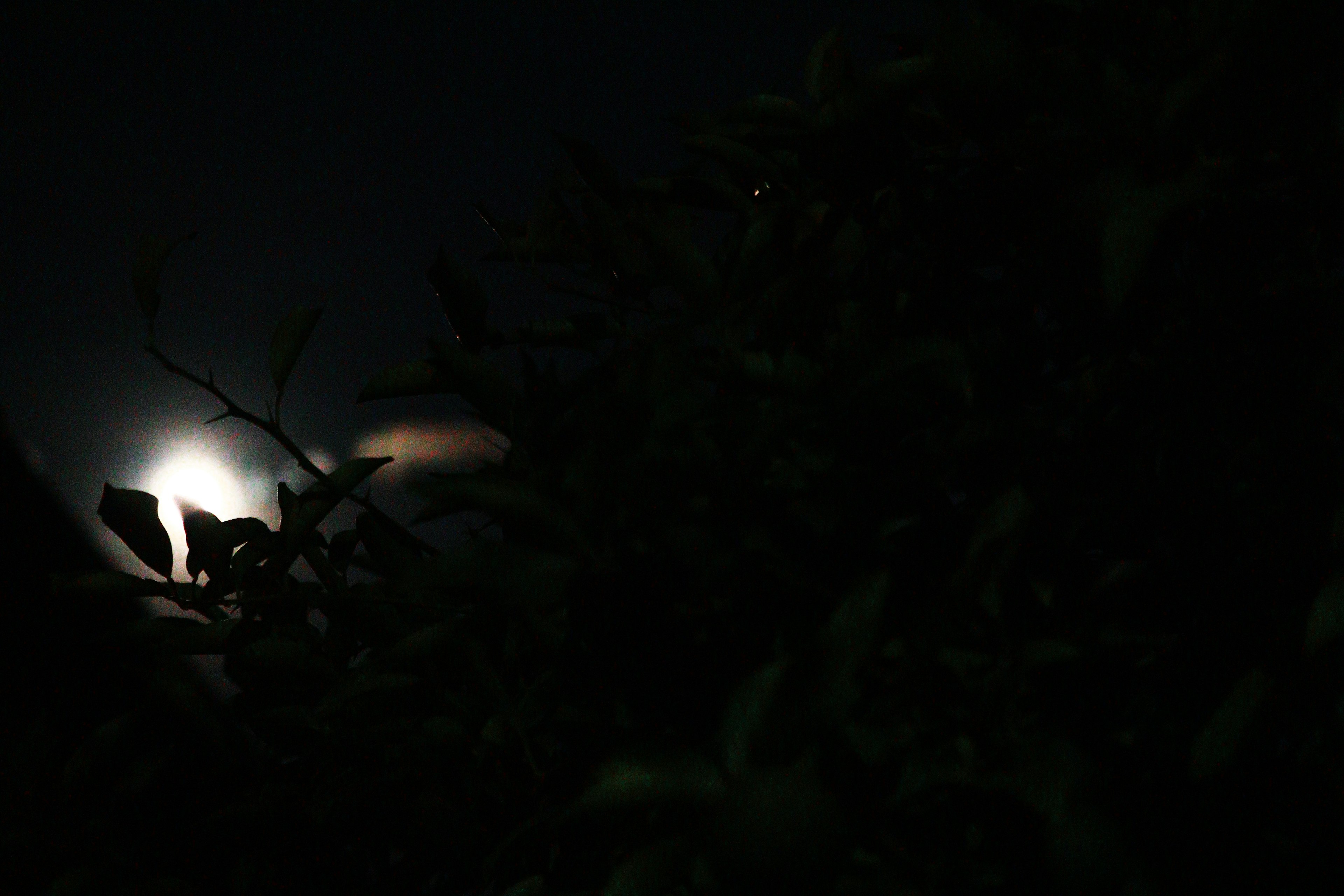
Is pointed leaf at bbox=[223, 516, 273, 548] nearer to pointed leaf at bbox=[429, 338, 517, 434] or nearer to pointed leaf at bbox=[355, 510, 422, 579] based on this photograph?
pointed leaf at bbox=[355, 510, 422, 579]

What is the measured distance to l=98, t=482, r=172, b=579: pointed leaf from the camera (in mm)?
1133

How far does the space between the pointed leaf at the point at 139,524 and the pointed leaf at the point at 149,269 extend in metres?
0.23

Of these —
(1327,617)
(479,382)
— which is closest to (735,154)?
(479,382)

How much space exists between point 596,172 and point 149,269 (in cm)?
53

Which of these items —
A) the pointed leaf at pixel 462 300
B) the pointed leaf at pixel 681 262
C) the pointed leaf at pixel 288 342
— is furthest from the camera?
the pointed leaf at pixel 288 342

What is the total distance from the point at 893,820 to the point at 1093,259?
1.81 feet

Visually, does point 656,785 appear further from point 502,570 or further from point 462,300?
point 462,300

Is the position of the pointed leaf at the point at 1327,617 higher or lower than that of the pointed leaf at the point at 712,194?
lower

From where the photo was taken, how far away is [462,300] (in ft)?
3.44

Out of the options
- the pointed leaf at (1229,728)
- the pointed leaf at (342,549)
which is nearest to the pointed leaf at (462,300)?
the pointed leaf at (342,549)

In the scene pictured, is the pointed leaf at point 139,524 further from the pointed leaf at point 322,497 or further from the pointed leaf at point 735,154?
the pointed leaf at point 735,154

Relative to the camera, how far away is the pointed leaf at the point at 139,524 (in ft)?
3.72

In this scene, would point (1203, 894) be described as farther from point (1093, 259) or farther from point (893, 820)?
point (1093, 259)

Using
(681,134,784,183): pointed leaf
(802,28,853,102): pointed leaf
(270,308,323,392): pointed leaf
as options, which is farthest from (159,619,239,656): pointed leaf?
(802,28,853,102): pointed leaf
